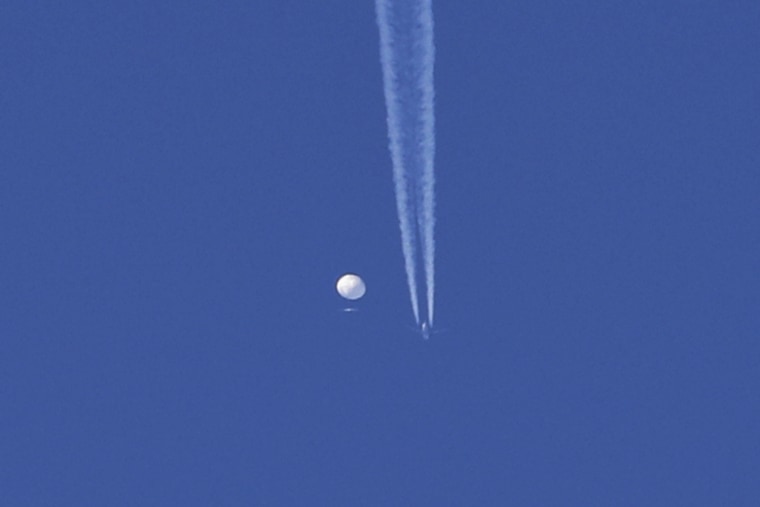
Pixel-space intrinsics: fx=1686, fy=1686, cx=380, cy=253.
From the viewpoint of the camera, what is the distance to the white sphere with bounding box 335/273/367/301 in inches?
1959

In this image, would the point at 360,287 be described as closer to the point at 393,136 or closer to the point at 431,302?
the point at 431,302

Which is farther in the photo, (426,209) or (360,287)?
(360,287)

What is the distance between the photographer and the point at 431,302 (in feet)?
151

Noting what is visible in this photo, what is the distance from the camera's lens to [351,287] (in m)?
49.9

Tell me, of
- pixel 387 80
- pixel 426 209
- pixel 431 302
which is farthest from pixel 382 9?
pixel 431 302

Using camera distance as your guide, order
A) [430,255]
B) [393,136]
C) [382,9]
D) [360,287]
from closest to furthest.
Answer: [382,9]
[393,136]
[430,255]
[360,287]

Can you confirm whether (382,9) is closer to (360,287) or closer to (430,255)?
(430,255)

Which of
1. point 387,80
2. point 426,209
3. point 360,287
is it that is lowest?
point 360,287

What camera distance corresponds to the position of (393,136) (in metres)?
42.0

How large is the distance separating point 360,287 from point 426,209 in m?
6.87

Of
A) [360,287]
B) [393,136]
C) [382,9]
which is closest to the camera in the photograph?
[382,9]

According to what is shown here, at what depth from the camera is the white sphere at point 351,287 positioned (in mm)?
49750

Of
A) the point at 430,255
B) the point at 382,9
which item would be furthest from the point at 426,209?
the point at 382,9

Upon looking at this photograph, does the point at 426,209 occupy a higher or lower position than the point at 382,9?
lower
